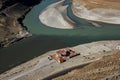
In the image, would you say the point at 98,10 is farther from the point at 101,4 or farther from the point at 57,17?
the point at 57,17

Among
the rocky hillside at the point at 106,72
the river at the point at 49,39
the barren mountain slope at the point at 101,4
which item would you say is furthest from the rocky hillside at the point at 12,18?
the rocky hillside at the point at 106,72

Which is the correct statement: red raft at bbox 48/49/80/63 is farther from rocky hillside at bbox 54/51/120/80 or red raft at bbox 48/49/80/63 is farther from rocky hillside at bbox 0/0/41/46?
A: rocky hillside at bbox 54/51/120/80

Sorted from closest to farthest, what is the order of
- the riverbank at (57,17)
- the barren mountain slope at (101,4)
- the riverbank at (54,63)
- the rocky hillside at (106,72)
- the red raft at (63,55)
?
the rocky hillside at (106,72), the riverbank at (54,63), the red raft at (63,55), the riverbank at (57,17), the barren mountain slope at (101,4)

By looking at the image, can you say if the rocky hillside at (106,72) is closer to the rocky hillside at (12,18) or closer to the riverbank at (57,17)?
the riverbank at (57,17)

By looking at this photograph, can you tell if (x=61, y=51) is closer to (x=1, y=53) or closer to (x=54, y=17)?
(x=1, y=53)

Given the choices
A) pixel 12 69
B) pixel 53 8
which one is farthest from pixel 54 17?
pixel 12 69

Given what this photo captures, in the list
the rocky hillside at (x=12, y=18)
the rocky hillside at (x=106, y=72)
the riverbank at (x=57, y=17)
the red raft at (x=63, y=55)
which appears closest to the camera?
the rocky hillside at (x=106, y=72)

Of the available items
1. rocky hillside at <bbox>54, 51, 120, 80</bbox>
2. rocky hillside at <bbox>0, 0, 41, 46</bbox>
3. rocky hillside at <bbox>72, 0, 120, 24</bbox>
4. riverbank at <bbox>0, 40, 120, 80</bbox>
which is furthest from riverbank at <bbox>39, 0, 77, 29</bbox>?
rocky hillside at <bbox>54, 51, 120, 80</bbox>
